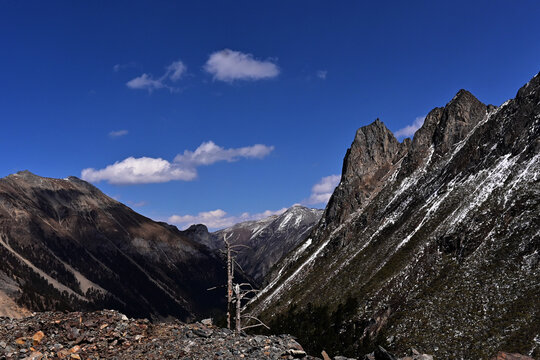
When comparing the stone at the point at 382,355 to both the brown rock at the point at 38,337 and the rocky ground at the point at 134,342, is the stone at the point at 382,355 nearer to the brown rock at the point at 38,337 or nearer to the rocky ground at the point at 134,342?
the rocky ground at the point at 134,342

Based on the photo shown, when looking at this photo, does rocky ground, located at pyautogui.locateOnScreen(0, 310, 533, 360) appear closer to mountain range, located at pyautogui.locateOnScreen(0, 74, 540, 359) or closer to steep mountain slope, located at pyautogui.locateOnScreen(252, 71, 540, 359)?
mountain range, located at pyautogui.locateOnScreen(0, 74, 540, 359)

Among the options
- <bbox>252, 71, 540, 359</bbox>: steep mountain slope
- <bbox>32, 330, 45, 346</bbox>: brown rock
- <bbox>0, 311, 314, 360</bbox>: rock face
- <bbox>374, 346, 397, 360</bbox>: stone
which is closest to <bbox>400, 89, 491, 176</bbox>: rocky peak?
<bbox>252, 71, 540, 359</bbox>: steep mountain slope

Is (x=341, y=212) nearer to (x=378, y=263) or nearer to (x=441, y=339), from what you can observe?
(x=378, y=263)

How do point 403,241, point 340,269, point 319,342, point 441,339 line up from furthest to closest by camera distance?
point 340,269, point 403,241, point 319,342, point 441,339

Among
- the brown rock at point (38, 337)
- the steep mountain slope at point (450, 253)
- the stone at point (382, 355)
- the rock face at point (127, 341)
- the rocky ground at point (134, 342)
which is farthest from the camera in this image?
the steep mountain slope at point (450, 253)

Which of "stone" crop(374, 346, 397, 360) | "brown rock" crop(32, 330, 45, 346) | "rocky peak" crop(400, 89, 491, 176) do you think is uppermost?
"rocky peak" crop(400, 89, 491, 176)

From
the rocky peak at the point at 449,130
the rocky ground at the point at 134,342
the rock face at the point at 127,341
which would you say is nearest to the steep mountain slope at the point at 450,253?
the rocky peak at the point at 449,130

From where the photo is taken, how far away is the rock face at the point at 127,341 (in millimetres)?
19016

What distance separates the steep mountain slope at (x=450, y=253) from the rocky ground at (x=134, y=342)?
43762mm

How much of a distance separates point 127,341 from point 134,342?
380 mm

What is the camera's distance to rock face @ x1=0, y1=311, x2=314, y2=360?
62.4ft

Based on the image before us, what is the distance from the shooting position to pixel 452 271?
254 feet

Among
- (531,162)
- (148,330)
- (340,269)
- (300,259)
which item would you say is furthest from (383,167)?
(148,330)

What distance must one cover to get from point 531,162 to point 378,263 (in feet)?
145
